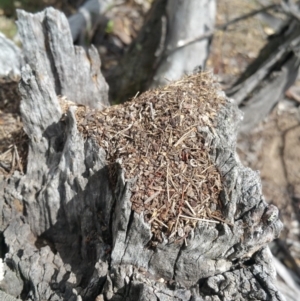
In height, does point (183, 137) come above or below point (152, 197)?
above

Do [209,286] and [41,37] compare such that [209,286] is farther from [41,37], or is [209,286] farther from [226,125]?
[41,37]

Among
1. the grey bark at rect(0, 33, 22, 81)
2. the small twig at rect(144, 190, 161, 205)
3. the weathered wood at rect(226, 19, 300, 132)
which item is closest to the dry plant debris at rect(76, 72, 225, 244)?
the small twig at rect(144, 190, 161, 205)

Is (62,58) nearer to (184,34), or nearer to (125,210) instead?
(125,210)

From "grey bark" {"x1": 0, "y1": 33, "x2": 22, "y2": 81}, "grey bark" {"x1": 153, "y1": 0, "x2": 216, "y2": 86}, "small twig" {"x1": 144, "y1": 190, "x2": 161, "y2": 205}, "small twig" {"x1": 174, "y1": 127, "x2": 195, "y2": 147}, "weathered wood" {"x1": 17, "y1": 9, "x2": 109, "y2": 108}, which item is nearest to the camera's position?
"small twig" {"x1": 144, "y1": 190, "x2": 161, "y2": 205}

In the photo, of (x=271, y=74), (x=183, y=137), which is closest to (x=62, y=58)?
(x=183, y=137)

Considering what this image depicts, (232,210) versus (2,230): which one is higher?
(232,210)

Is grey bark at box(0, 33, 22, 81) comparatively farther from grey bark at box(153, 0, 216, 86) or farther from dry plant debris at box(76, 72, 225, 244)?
grey bark at box(153, 0, 216, 86)

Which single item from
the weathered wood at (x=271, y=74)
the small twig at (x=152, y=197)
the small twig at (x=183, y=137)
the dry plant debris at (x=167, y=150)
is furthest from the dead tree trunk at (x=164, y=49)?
Result: the small twig at (x=152, y=197)

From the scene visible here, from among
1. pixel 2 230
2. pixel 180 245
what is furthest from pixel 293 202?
pixel 2 230
